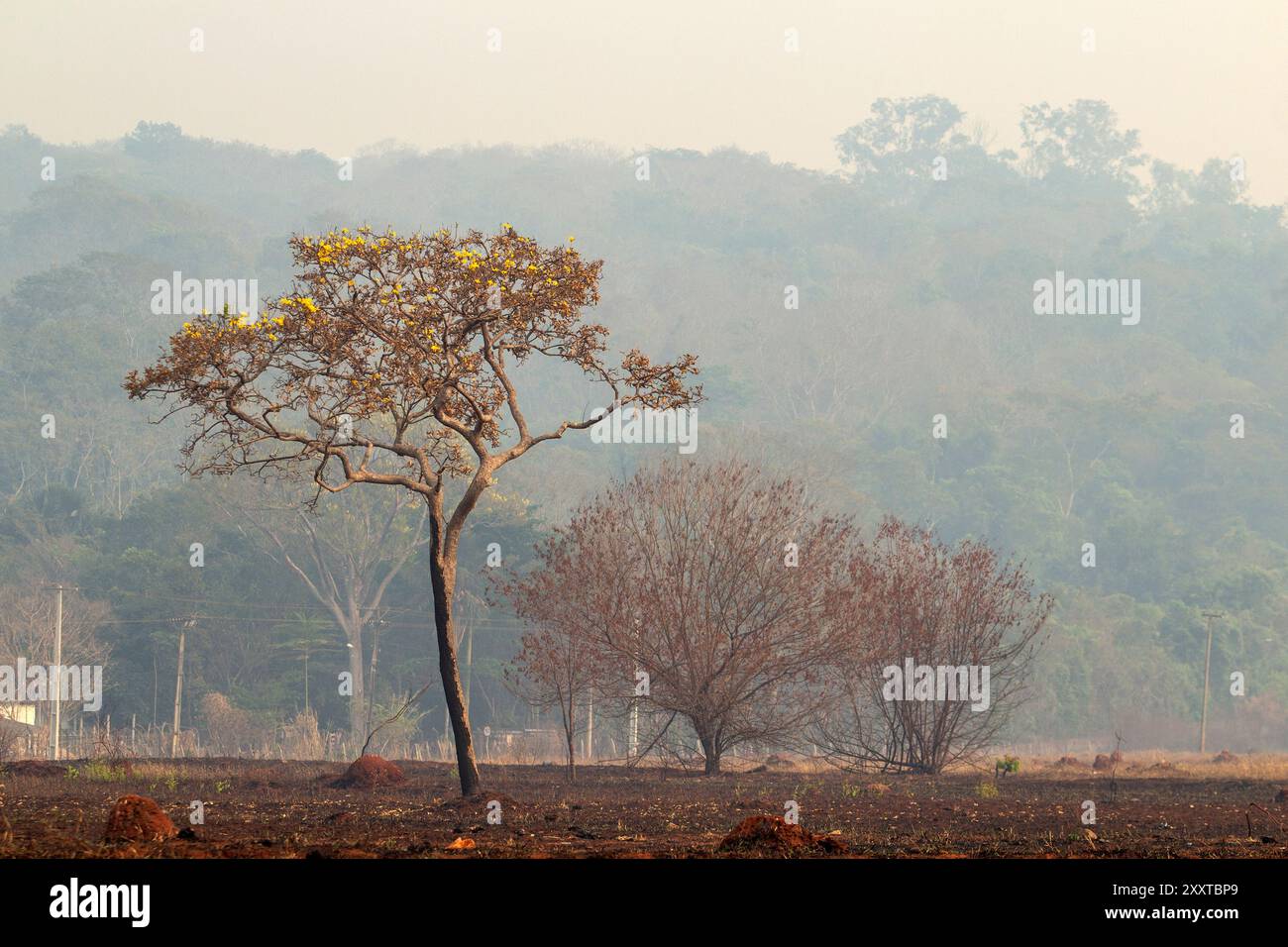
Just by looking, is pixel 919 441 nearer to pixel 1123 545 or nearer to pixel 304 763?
pixel 1123 545

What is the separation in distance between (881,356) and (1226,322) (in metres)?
29.8

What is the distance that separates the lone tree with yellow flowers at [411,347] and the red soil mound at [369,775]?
2842 mm

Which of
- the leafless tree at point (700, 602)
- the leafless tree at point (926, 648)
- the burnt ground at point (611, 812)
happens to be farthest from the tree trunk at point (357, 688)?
the leafless tree at point (926, 648)

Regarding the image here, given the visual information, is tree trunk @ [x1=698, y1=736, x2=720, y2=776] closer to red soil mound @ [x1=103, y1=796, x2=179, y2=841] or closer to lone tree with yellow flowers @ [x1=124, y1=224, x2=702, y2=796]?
lone tree with yellow flowers @ [x1=124, y1=224, x2=702, y2=796]

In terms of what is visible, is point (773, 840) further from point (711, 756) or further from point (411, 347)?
point (711, 756)

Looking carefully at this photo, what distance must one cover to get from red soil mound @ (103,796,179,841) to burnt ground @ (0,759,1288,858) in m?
0.18

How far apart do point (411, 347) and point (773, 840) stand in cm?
904

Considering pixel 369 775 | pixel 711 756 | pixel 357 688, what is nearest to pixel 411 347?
pixel 369 775

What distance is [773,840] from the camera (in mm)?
11547

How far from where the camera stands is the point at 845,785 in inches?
946

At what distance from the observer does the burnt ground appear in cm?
1200
